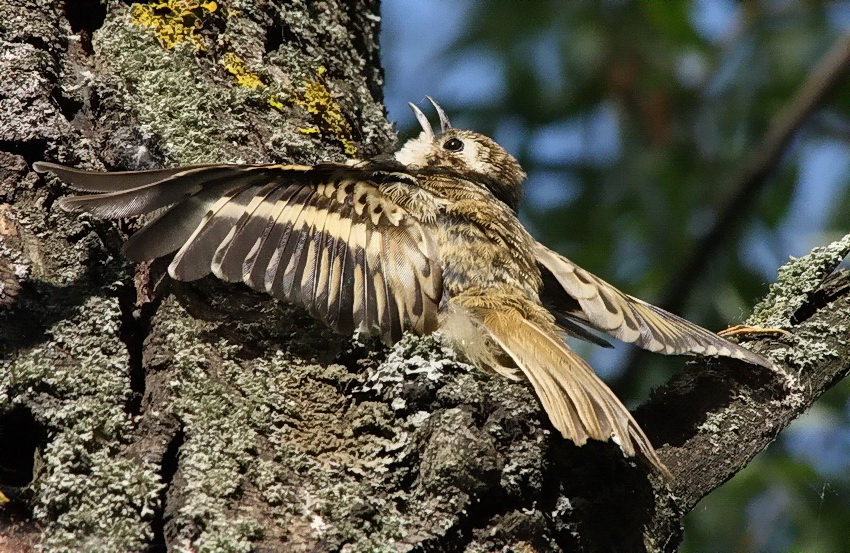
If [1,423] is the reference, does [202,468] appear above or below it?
below

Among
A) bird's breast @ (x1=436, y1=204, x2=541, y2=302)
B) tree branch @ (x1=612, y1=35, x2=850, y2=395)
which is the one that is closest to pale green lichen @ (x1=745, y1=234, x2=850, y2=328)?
bird's breast @ (x1=436, y1=204, x2=541, y2=302)

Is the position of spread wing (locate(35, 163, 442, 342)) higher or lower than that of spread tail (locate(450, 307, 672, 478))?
higher

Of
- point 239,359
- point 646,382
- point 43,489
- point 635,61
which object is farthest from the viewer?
point 635,61

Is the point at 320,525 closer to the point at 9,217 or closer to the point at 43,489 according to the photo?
the point at 43,489

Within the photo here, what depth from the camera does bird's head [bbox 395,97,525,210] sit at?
12.8 ft

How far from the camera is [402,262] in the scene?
2.55 m

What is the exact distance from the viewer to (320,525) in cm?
173

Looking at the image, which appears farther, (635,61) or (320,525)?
(635,61)

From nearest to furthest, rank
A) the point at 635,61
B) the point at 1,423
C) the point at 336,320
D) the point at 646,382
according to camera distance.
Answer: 1. the point at 1,423
2. the point at 336,320
3. the point at 646,382
4. the point at 635,61

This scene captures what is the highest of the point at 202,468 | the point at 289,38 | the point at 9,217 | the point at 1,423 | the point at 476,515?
the point at 289,38

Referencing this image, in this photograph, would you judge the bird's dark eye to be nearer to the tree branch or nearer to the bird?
the bird

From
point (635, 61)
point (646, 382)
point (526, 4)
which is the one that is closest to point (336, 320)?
point (646, 382)

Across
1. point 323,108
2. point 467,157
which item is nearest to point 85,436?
point 323,108

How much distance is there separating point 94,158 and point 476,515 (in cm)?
139
